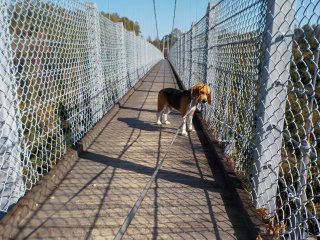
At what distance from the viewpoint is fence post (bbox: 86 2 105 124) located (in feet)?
16.7

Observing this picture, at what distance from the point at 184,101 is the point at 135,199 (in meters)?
2.65

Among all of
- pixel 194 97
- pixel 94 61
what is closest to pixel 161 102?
pixel 194 97

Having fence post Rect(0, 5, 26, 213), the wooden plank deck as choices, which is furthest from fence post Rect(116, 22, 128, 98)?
fence post Rect(0, 5, 26, 213)

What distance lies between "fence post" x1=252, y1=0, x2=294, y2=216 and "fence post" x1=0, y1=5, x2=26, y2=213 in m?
1.79

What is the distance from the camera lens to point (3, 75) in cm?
225

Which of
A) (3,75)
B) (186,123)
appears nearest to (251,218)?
(3,75)

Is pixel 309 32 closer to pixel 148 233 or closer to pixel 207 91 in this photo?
pixel 148 233

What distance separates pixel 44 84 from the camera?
319 centimetres

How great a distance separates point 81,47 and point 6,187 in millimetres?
2771

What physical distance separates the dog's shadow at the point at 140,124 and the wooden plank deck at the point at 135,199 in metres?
0.96

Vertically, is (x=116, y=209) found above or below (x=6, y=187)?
below

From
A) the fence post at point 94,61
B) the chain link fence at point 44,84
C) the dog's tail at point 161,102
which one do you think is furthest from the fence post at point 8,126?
the dog's tail at point 161,102

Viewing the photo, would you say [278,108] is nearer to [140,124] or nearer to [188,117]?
[188,117]

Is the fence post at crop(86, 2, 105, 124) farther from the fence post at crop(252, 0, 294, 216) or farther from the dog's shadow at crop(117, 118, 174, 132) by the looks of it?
the fence post at crop(252, 0, 294, 216)
